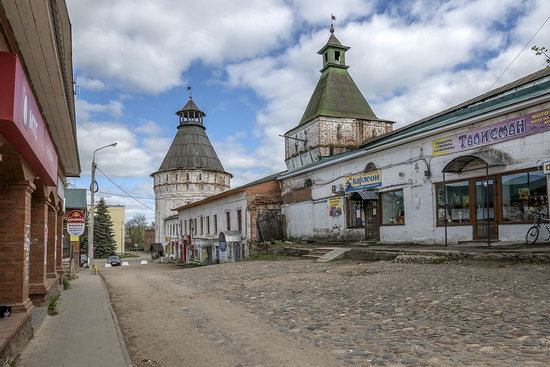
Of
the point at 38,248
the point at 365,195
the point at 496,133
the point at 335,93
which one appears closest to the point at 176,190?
the point at 335,93

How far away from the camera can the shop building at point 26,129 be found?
4.60 meters

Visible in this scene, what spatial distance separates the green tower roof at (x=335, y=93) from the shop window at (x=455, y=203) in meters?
26.0

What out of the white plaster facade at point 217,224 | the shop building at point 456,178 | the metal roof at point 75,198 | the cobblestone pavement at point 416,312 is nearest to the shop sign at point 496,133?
the shop building at point 456,178

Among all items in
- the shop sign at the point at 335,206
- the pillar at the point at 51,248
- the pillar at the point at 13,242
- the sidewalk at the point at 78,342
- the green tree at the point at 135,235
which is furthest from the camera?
the green tree at the point at 135,235

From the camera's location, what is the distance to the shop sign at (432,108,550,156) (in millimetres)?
14289

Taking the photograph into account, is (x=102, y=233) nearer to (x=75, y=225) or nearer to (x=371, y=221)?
(x=75, y=225)

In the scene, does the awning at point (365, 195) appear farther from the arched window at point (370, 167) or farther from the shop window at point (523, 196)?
the shop window at point (523, 196)

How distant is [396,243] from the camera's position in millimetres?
20156

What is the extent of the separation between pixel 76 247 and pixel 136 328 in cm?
2707

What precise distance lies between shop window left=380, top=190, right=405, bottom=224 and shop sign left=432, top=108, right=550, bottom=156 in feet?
9.61

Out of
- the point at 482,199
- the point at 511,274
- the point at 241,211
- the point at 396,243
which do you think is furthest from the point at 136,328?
the point at 241,211

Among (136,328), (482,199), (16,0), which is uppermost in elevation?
(16,0)

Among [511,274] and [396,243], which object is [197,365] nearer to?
[511,274]

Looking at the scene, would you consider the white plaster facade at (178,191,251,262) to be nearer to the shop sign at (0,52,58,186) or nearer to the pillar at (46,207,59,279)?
the pillar at (46,207,59,279)
